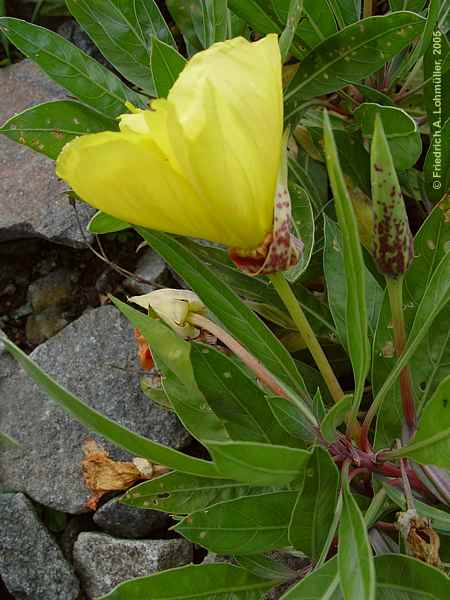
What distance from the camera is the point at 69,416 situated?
1.51m

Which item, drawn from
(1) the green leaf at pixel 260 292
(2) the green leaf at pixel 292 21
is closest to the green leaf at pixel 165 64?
(2) the green leaf at pixel 292 21

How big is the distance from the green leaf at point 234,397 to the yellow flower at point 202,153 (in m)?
0.22

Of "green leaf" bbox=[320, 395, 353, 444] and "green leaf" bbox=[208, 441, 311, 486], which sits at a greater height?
"green leaf" bbox=[208, 441, 311, 486]

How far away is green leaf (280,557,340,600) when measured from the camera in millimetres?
823

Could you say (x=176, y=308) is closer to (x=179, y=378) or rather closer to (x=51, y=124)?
(x=179, y=378)

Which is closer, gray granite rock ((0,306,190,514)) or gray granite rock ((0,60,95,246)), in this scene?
gray granite rock ((0,306,190,514))

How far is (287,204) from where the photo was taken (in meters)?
0.69

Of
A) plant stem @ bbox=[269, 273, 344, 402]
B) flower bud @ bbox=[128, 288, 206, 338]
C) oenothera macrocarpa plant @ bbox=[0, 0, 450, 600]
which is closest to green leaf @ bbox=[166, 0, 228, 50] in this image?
oenothera macrocarpa plant @ bbox=[0, 0, 450, 600]

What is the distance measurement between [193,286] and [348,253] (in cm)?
24

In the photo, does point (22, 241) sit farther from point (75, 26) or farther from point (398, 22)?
point (398, 22)

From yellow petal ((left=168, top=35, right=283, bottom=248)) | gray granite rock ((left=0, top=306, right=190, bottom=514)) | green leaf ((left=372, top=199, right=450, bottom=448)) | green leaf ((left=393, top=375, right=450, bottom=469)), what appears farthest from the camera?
gray granite rock ((left=0, top=306, right=190, bottom=514))

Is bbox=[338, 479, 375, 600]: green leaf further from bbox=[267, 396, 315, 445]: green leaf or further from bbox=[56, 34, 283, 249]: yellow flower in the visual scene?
bbox=[56, 34, 283, 249]: yellow flower

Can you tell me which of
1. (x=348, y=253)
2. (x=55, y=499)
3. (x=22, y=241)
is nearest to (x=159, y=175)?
(x=348, y=253)

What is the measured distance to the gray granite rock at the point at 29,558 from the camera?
4.59 feet
